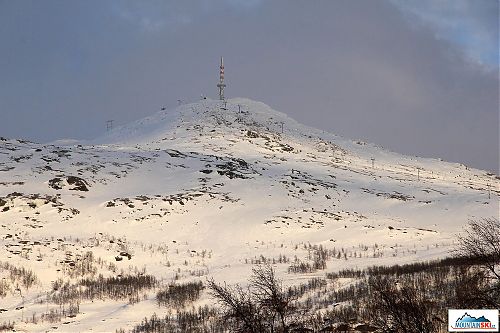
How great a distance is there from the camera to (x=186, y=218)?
34.7 metres

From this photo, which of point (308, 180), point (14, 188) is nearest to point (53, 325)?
point (14, 188)

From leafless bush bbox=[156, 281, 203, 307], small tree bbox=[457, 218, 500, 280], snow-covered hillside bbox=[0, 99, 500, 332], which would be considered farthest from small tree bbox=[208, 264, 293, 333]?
snow-covered hillside bbox=[0, 99, 500, 332]

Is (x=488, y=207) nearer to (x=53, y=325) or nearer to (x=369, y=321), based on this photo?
(x=369, y=321)

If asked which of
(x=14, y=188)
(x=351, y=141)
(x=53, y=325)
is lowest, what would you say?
(x=53, y=325)

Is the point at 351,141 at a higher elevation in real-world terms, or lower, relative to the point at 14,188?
higher

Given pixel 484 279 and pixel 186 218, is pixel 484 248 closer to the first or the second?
pixel 484 279

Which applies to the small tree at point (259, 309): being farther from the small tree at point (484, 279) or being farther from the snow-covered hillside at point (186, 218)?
the snow-covered hillside at point (186, 218)

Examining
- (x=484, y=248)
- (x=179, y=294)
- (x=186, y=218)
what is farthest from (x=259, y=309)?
(x=186, y=218)

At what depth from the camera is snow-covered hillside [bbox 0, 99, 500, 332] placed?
20234 millimetres

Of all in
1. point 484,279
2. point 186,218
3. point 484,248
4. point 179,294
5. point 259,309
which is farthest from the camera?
point 186,218

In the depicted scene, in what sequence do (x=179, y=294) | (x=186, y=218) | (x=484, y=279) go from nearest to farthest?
1. (x=484, y=279)
2. (x=179, y=294)
3. (x=186, y=218)

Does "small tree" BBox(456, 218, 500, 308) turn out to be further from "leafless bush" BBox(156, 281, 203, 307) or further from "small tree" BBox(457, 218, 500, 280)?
"leafless bush" BBox(156, 281, 203, 307)

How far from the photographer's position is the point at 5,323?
1279 centimetres

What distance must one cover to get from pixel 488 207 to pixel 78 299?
41.2 metres
